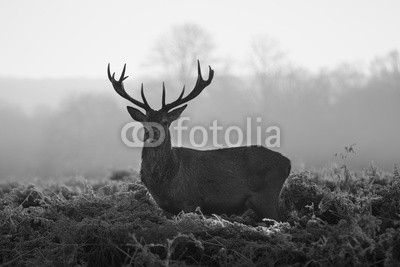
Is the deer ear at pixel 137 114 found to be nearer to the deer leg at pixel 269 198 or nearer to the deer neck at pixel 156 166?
the deer neck at pixel 156 166

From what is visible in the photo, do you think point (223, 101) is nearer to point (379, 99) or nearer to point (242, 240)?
point (379, 99)

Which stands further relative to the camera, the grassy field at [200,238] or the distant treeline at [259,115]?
the distant treeline at [259,115]

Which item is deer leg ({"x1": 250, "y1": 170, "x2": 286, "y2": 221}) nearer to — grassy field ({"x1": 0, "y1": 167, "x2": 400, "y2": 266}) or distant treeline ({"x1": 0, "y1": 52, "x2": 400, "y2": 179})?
grassy field ({"x1": 0, "y1": 167, "x2": 400, "y2": 266})

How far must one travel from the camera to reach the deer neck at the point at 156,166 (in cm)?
737

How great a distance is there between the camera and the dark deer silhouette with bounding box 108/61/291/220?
24.2 ft

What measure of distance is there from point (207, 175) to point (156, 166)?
805 millimetres

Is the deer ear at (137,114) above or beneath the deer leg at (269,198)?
above

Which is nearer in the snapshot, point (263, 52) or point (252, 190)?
point (252, 190)

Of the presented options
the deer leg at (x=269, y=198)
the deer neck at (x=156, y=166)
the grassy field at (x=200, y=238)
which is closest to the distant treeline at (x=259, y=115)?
the deer leg at (x=269, y=198)

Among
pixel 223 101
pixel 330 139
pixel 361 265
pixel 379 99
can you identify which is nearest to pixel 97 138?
pixel 223 101

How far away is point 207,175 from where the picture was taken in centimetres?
769

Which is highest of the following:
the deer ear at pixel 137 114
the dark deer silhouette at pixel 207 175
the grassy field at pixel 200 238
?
the deer ear at pixel 137 114

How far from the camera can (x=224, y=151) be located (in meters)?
7.95

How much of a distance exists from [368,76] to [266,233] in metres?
28.4
